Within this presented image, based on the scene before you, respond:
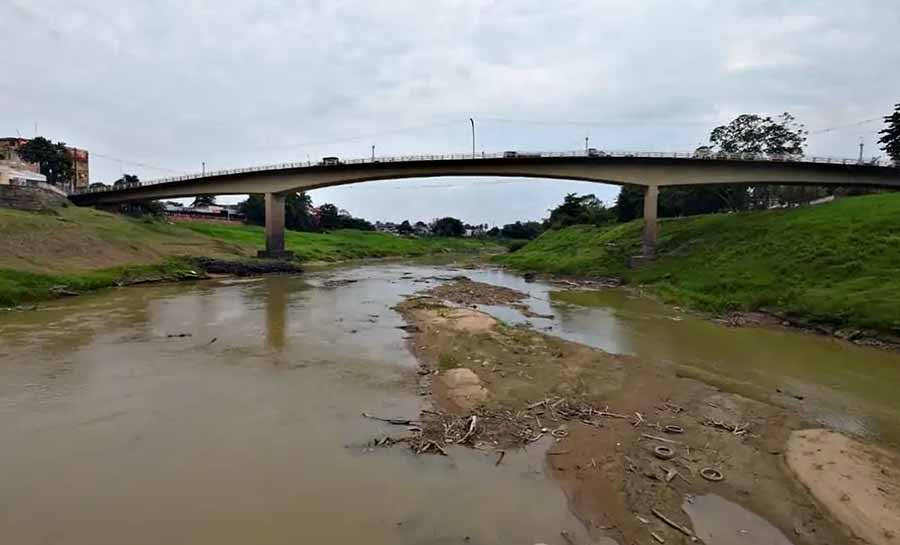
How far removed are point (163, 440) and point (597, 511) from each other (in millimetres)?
7074

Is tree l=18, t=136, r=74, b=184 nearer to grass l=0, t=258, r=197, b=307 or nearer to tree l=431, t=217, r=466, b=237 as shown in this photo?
grass l=0, t=258, r=197, b=307

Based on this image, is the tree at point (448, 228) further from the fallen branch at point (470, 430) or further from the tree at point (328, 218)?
the fallen branch at point (470, 430)

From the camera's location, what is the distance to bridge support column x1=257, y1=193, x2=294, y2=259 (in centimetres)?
5309

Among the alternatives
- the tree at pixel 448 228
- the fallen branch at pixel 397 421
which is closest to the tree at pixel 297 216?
the tree at pixel 448 228

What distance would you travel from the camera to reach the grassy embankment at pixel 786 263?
797 inches

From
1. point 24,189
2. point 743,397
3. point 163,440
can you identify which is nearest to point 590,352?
point 743,397

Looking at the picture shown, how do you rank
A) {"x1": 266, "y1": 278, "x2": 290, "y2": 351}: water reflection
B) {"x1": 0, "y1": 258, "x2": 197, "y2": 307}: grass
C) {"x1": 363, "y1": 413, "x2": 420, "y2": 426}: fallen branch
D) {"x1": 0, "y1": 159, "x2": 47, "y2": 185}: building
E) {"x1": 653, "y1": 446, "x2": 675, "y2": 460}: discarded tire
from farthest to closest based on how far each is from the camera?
{"x1": 0, "y1": 159, "x2": 47, "y2": 185}: building < {"x1": 0, "y1": 258, "x2": 197, "y2": 307}: grass < {"x1": 266, "y1": 278, "x2": 290, "y2": 351}: water reflection < {"x1": 363, "y1": 413, "x2": 420, "y2": 426}: fallen branch < {"x1": 653, "y1": 446, "x2": 675, "y2": 460}: discarded tire

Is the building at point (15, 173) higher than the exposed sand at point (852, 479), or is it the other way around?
the building at point (15, 173)

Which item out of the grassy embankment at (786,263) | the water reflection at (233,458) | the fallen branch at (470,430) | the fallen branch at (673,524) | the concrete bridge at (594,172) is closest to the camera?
the fallen branch at (673,524)

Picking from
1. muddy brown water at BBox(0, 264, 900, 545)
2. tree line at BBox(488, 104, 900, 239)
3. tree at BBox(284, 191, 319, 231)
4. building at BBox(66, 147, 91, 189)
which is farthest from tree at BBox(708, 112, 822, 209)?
building at BBox(66, 147, 91, 189)

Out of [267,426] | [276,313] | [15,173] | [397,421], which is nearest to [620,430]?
[397,421]

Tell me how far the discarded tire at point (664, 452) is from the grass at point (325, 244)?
181 feet

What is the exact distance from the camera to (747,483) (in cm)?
734

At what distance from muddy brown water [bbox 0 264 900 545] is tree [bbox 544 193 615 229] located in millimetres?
55531
